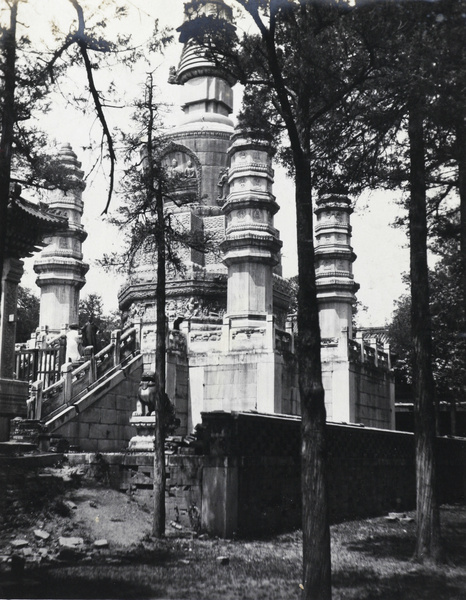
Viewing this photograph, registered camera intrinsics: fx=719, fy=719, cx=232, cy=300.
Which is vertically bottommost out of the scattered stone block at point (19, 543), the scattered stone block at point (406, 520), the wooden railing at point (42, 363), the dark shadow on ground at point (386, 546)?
the scattered stone block at point (406, 520)

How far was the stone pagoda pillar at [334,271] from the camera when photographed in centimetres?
3003

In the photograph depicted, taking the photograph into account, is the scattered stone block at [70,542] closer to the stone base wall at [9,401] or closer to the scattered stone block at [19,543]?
the scattered stone block at [19,543]

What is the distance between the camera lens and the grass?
8188mm

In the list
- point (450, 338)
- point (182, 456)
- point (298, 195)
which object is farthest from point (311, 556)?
point (450, 338)

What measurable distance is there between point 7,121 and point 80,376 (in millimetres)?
9298

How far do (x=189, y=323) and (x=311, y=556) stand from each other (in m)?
14.7

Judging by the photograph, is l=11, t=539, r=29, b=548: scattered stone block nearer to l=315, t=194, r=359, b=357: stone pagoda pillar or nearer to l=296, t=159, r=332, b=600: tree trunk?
l=296, t=159, r=332, b=600: tree trunk

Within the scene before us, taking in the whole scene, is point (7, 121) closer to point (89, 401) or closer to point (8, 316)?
point (8, 316)

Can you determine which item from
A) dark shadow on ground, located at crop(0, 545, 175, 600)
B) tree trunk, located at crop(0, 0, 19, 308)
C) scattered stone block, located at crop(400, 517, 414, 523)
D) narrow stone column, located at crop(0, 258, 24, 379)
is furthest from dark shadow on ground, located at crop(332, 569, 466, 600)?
narrow stone column, located at crop(0, 258, 24, 379)

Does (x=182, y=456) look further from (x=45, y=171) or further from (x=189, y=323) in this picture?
(x=189, y=323)

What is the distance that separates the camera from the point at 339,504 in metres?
14.4

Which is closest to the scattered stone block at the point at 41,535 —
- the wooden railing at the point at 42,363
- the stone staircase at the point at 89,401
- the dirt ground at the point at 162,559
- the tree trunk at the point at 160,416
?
the dirt ground at the point at 162,559

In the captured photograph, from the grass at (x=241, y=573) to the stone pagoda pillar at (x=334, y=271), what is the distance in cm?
1830

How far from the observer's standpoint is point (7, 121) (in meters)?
9.50
